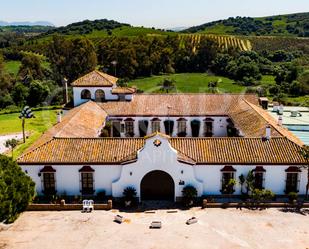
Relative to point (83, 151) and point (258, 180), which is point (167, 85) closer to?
point (83, 151)

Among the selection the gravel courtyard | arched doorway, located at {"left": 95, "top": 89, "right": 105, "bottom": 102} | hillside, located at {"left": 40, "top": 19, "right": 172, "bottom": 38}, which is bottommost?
the gravel courtyard

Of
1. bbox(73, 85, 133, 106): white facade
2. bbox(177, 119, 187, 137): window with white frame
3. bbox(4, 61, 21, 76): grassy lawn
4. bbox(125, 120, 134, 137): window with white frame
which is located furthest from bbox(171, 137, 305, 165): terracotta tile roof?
bbox(4, 61, 21, 76): grassy lawn

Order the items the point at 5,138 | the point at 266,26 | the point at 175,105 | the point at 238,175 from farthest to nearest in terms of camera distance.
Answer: the point at 266,26
the point at 5,138
the point at 175,105
the point at 238,175

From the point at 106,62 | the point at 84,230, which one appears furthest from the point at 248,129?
the point at 106,62

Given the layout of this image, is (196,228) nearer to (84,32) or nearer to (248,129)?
(248,129)

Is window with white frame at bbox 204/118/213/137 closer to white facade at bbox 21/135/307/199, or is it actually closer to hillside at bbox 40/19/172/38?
white facade at bbox 21/135/307/199

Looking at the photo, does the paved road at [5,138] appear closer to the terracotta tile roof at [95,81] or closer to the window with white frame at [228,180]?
the terracotta tile roof at [95,81]

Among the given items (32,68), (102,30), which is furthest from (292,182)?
(102,30)
